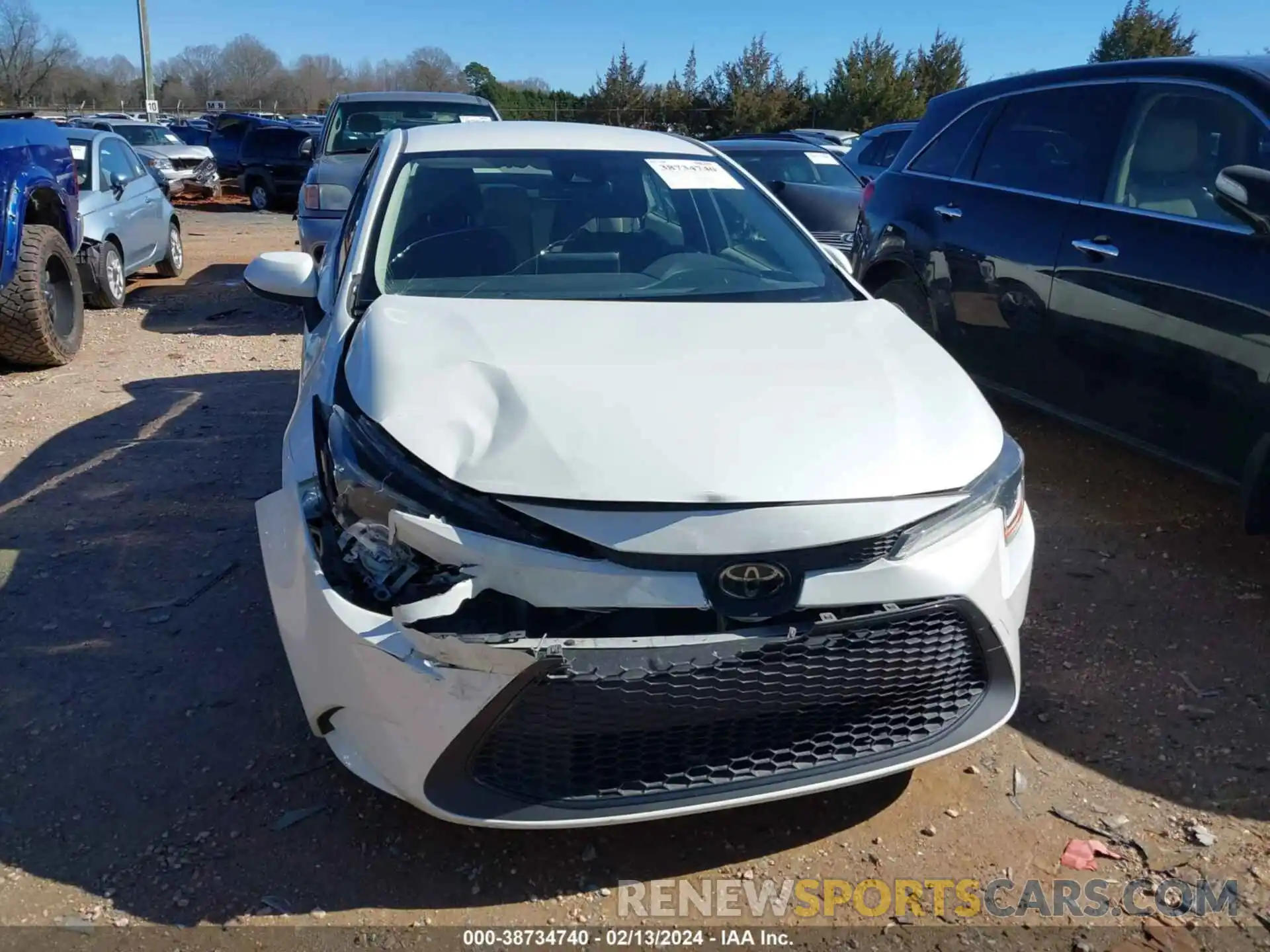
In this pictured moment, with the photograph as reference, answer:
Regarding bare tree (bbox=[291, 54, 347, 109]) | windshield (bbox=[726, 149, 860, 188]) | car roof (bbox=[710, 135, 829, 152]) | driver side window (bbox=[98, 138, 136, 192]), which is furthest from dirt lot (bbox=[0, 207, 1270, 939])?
bare tree (bbox=[291, 54, 347, 109])

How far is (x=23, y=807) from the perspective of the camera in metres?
2.65

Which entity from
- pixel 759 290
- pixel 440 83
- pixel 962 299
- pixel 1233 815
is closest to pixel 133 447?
pixel 759 290

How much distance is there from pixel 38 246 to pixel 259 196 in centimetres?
1531

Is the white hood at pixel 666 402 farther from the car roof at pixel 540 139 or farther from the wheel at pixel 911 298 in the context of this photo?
the wheel at pixel 911 298

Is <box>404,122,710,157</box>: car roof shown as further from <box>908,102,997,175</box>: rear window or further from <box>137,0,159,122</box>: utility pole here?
<box>137,0,159,122</box>: utility pole

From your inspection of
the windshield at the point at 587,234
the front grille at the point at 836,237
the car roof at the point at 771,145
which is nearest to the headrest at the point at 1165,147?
the windshield at the point at 587,234

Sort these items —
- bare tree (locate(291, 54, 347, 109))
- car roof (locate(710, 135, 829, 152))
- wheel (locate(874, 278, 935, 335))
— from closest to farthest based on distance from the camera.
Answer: wheel (locate(874, 278, 935, 335)) < car roof (locate(710, 135, 829, 152)) < bare tree (locate(291, 54, 347, 109))

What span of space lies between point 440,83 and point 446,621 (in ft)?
221

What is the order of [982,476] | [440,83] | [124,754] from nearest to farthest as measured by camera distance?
[982,476], [124,754], [440,83]

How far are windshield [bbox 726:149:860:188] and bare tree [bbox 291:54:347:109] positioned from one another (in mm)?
77506

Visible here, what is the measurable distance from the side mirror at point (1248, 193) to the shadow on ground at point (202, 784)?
2211mm

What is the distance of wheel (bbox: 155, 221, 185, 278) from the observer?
11156 mm

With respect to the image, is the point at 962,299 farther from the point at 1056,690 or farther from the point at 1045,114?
the point at 1056,690

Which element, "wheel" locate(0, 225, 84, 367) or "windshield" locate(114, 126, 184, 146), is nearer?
"wheel" locate(0, 225, 84, 367)
